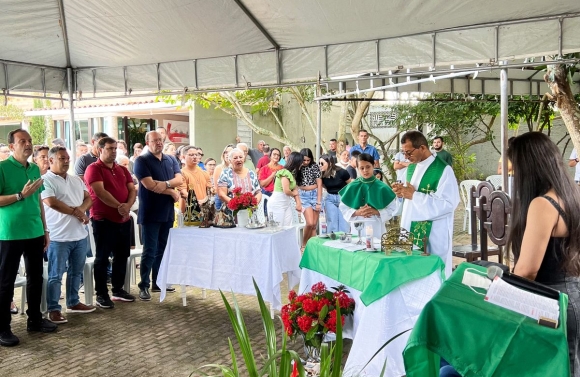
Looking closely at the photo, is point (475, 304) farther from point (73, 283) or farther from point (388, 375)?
point (73, 283)

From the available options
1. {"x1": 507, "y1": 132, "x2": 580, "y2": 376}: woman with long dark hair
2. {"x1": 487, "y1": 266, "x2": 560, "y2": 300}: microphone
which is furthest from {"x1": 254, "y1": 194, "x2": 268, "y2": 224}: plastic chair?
{"x1": 487, "y1": 266, "x2": 560, "y2": 300}: microphone

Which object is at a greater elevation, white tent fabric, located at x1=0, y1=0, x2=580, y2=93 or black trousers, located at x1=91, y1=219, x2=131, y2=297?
white tent fabric, located at x1=0, y1=0, x2=580, y2=93

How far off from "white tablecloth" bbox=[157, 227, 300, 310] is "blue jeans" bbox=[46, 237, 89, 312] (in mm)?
924

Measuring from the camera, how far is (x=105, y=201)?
6578mm

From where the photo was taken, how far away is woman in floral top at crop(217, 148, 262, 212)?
288 inches

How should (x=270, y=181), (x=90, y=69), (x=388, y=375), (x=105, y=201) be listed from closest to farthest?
(x=388, y=375) < (x=105, y=201) < (x=90, y=69) < (x=270, y=181)

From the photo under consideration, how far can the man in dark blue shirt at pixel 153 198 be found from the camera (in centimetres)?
695

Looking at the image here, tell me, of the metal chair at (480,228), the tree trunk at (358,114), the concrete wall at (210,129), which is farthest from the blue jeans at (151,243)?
the concrete wall at (210,129)

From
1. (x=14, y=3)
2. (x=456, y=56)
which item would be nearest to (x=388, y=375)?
(x=456, y=56)

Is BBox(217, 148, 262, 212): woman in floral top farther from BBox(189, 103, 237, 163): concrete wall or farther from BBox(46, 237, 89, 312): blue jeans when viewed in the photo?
BBox(189, 103, 237, 163): concrete wall

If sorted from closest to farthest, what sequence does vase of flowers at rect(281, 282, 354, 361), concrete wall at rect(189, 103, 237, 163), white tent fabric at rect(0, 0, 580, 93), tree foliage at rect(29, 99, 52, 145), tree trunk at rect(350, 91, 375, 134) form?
1. vase of flowers at rect(281, 282, 354, 361)
2. white tent fabric at rect(0, 0, 580, 93)
3. tree trunk at rect(350, 91, 375, 134)
4. concrete wall at rect(189, 103, 237, 163)
5. tree foliage at rect(29, 99, 52, 145)

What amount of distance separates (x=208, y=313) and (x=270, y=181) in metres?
4.07

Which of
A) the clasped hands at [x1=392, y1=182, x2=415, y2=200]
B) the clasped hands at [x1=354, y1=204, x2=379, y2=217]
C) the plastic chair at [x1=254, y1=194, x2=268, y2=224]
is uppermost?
the clasped hands at [x1=392, y1=182, x2=415, y2=200]

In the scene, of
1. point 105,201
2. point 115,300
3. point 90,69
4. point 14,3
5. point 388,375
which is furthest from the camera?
point 90,69
